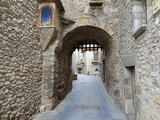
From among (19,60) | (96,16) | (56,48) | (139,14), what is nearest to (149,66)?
(139,14)

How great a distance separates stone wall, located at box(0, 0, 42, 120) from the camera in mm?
2217

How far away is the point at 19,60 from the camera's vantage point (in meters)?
2.68

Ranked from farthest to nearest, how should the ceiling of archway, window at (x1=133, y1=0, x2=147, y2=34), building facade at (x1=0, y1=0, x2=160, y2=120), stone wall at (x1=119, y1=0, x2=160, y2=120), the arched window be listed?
the ceiling of archway, the arched window, window at (x1=133, y1=0, x2=147, y2=34), building facade at (x1=0, y1=0, x2=160, y2=120), stone wall at (x1=119, y1=0, x2=160, y2=120)

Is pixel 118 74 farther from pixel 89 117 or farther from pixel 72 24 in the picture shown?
pixel 72 24

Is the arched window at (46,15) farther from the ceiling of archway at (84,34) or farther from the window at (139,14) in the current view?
the window at (139,14)

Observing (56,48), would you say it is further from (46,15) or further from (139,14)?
(139,14)

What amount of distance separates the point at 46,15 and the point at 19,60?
72.4 inches

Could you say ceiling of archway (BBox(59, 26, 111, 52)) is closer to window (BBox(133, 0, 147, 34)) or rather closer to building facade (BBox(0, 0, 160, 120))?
building facade (BBox(0, 0, 160, 120))

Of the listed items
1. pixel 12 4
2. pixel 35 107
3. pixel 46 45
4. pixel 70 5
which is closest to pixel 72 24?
pixel 70 5

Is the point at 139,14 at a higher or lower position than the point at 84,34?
lower

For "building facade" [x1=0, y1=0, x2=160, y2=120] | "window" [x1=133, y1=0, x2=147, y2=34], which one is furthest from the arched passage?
"window" [x1=133, y1=0, x2=147, y2=34]

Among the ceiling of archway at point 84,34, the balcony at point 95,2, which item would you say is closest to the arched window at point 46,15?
the ceiling of archway at point 84,34

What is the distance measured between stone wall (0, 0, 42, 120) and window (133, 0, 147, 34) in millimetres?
2618

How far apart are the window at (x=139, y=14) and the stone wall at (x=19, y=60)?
8.59ft
